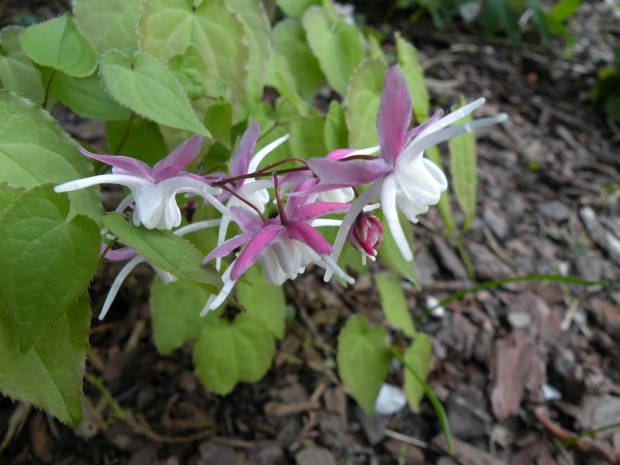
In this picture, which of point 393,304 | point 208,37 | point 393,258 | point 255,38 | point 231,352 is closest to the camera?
point 393,258

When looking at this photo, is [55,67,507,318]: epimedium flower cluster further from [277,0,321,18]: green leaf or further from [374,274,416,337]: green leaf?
[277,0,321,18]: green leaf

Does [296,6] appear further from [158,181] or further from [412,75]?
[158,181]

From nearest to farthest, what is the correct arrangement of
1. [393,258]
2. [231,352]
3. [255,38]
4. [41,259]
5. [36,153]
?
1. [41,259]
2. [36,153]
3. [393,258]
4. [255,38]
5. [231,352]

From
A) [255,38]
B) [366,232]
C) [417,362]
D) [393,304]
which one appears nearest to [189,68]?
[255,38]

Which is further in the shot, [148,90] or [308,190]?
[148,90]

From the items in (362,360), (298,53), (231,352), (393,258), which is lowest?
(362,360)
